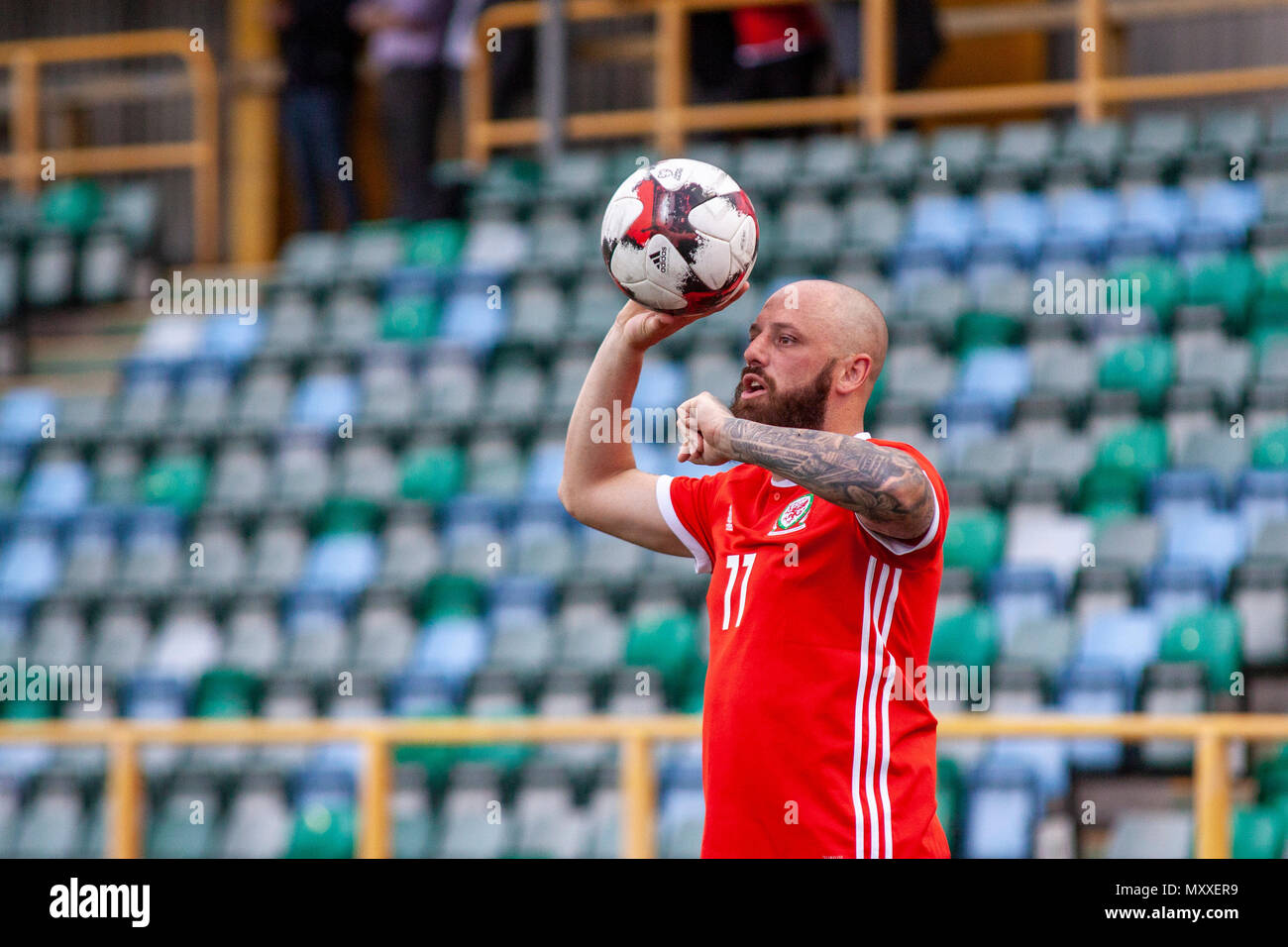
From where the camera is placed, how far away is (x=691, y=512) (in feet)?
13.7

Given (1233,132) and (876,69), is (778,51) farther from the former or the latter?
(1233,132)

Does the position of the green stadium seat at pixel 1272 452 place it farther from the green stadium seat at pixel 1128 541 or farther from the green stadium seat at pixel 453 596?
the green stadium seat at pixel 453 596

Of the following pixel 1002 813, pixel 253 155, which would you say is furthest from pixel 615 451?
pixel 253 155

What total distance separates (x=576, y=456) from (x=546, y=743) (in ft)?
13.7

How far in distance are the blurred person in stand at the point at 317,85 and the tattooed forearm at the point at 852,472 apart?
9255 mm

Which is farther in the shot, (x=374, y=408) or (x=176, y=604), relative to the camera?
(x=374, y=408)

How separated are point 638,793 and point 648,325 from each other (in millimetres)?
3043

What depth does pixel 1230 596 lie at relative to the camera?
25.7 ft

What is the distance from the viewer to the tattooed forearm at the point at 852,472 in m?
3.63

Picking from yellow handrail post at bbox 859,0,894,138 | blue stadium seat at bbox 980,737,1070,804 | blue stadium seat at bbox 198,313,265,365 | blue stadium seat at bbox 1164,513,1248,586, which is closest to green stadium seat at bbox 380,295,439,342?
blue stadium seat at bbox 198,313,265,365

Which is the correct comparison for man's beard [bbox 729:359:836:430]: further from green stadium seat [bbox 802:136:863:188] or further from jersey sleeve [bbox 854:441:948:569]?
green stadium seat [bbox 802:136:863:188]

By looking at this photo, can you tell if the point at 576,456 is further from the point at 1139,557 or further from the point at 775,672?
the point at 1139,557

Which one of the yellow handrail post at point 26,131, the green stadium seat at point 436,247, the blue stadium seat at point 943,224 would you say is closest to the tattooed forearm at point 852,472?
the blue stadium seat at point 943,224
